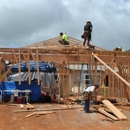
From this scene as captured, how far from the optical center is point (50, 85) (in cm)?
1563

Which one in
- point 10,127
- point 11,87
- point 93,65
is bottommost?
point 10,127

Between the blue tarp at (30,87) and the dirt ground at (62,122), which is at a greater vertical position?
the blue tarp at (30,87)

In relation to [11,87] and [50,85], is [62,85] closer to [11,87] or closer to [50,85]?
[50,85]

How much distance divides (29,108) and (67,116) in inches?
88.3

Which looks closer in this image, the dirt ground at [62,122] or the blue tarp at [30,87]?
the dirt ground at [62,122]

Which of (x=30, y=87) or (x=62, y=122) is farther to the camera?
(x=30, y=87)

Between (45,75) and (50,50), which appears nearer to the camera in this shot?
(50,50)

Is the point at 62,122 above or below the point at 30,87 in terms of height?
below

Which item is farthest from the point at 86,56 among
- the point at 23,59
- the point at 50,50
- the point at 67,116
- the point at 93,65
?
the point at 67,116

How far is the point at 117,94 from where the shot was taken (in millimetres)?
15602

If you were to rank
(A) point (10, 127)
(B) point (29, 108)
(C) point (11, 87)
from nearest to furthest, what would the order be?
1. (A) point (10, 127)
2. (B) point (29, 108)
3. (C) point (11, 87)

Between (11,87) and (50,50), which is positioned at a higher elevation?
(50,50)

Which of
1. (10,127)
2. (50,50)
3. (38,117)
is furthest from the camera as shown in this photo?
(50,50)

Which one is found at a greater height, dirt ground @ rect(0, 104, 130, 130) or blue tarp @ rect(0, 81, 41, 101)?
blue tarp @ rect(0, 81, 41, 101)
